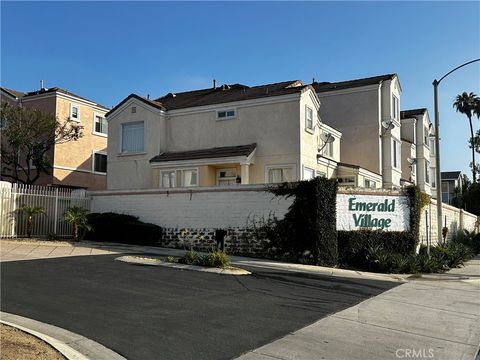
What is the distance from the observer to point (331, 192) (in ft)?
57.0

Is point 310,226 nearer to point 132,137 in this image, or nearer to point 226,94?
point 226,94

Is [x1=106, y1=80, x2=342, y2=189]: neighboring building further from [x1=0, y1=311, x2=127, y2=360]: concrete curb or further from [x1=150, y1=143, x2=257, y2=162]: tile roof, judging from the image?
[x1=0, y1=311, x2=127, y2=360]: concrete curb

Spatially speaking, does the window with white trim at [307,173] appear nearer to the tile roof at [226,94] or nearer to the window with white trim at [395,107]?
the tile roof at [226,94]

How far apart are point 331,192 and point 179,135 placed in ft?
39.1

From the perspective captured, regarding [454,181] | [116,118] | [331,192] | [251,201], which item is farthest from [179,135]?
[454,181]

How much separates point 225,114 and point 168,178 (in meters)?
4.60

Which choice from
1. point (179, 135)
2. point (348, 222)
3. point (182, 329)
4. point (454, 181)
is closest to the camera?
point (182, 329)

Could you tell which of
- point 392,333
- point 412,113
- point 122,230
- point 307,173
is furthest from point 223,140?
point 412,113

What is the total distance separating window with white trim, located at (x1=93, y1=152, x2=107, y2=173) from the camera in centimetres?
3512

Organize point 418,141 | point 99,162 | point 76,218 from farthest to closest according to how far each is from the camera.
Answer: point 418,141 < point 99,162 < point 76,218

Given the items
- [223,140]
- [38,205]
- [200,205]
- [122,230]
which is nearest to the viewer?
[200,205]

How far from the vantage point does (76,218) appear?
20.8 metres

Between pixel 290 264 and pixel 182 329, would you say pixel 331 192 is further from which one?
pixel 182 329
